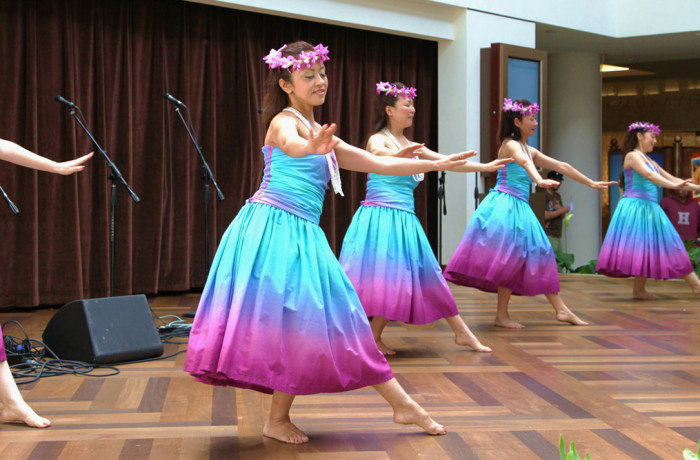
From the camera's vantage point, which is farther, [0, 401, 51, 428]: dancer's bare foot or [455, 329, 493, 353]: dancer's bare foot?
[455, 329, 493, 353]: dancer's bare foot

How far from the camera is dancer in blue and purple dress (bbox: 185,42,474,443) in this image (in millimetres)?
2438

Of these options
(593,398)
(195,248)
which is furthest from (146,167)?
(593,398)

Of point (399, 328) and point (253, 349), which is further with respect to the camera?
point (399, 328)

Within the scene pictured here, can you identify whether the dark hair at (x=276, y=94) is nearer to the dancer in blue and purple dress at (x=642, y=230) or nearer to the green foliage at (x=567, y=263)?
the dancer in blue and purple dress at (x=642, y=230)

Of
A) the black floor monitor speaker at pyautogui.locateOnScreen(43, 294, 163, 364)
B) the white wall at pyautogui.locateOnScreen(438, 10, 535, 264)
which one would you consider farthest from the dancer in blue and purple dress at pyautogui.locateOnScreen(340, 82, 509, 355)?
the white wall at pyautogui.locateOnScreen(438, 10, 535, 264)

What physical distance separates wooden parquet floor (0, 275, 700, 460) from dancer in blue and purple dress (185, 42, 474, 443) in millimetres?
158

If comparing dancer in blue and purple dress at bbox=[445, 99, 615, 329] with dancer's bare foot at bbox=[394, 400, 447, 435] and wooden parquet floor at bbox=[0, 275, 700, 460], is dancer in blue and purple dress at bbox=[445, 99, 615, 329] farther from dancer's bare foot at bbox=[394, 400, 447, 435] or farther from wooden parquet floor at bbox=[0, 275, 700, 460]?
dancer's bare foot at bbox=[394, 400, 447, 435]

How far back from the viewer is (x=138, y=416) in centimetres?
298

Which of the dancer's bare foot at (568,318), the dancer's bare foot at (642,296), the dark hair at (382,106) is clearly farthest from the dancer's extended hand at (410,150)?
the dancer's bare foot at (642,296)

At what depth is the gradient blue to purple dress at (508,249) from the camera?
490 cm

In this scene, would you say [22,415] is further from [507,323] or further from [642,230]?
[642,230]

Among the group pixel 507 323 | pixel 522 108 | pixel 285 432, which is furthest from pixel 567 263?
pixel 285 432

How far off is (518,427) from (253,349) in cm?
102

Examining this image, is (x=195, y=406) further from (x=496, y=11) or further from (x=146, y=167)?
(x=496, y=11)
